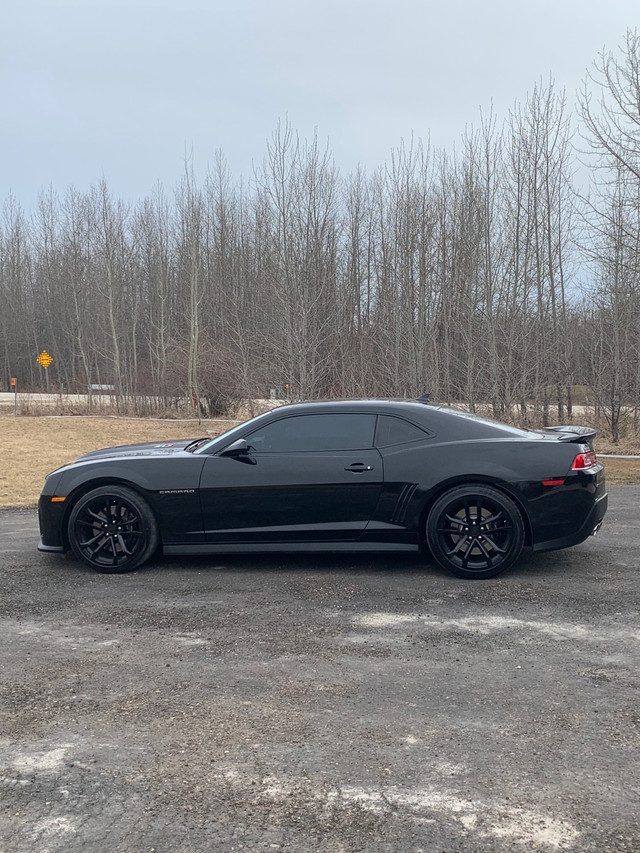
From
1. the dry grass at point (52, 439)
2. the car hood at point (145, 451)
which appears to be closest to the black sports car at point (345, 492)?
the car hood at point (145, 451)

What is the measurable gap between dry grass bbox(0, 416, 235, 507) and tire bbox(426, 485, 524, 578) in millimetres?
6824

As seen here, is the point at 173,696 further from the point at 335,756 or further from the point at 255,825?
the point at 255,825

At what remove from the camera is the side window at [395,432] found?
21.2ft

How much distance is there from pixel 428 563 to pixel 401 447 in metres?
1.10

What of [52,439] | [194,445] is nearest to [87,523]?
[194,445]

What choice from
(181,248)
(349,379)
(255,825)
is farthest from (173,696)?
(181,248)

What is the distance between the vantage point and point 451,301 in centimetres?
2238

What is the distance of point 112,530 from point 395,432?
247 cm

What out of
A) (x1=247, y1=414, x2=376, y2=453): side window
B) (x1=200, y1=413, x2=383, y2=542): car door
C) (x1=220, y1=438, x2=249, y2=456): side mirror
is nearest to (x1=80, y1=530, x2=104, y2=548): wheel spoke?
(x1=200, y1=413, x2=383, y2=542): car door

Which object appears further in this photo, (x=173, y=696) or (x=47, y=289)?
(x=47, y=289)

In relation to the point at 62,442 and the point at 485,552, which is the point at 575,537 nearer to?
the point at 485,552

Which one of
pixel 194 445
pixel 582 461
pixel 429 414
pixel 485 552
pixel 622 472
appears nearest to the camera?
pixel 485 552

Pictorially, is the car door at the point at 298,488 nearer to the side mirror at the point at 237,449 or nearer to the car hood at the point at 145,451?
the side mirror at the point at 237,449

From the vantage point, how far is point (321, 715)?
363 centimetres
